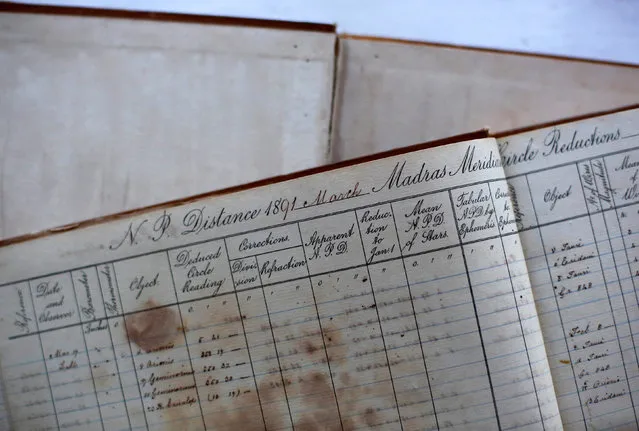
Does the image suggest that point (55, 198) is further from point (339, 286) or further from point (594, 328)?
point (594, 328)

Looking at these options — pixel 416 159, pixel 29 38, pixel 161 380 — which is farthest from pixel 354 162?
pixel 29 38

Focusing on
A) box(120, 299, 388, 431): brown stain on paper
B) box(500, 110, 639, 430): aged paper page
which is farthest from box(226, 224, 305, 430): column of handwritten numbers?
box(500, 110, 639, 430): aged paper page

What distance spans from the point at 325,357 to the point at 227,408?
103mm

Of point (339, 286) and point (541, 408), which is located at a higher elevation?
point (339, 286)

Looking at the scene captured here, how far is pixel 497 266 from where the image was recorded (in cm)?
46

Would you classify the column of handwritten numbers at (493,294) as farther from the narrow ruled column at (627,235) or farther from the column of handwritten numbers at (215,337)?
the column of handwritten numbers at (215,337)

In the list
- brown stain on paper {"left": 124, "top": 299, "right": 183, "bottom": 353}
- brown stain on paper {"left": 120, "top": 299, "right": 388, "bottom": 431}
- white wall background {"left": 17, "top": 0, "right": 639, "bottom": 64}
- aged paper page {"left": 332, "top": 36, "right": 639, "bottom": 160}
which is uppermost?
white wall background {"left": 17, "top": 0, "right": 639, "bottom": 64}

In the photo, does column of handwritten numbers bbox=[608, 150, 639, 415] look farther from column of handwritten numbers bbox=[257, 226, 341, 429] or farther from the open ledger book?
column of handwritten numbers bbox=[257, 226, 341, 429]

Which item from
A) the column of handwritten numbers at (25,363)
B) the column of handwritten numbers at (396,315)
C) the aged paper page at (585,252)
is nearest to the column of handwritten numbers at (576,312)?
the aged paper page at (585,252)

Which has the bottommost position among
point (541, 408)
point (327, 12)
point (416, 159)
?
point (541, 408)

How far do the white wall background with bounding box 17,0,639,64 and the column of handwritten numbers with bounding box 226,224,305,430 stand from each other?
0.88 feet

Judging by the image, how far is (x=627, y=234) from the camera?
49 centimetres

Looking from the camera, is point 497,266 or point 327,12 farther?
point 327,12

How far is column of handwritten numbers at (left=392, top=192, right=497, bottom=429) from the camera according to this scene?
46cm
